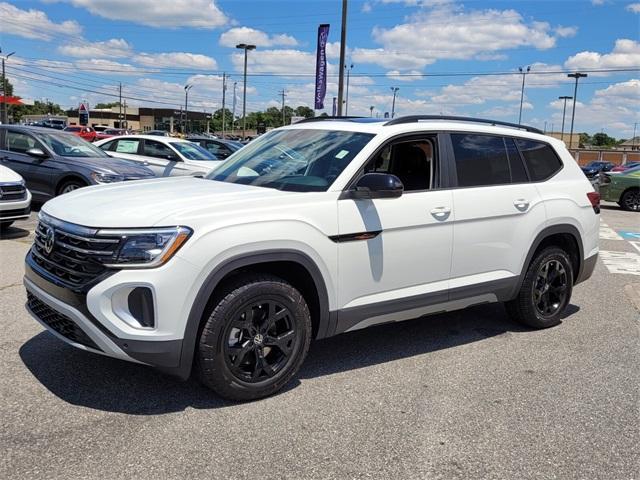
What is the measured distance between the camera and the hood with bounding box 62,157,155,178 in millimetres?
10484

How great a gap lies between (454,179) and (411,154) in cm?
40

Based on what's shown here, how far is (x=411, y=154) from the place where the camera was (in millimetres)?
4703

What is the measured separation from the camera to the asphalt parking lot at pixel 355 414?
3.02m

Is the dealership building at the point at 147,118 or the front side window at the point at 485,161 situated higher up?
the dealership building at the point at 147,118

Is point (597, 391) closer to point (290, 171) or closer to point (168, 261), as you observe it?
point (290, 171)

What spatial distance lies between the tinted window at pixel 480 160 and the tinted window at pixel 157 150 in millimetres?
9377

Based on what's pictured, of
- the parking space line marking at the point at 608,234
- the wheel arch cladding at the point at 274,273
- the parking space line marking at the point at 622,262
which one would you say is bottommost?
the parking space line marking at the point at 622,262

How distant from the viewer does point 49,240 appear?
143 inches

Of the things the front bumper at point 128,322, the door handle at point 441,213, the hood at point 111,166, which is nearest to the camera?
the front bumper at point 128,322

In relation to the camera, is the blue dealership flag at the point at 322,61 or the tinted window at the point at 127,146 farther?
the blue dealership flag at the point at 322,61

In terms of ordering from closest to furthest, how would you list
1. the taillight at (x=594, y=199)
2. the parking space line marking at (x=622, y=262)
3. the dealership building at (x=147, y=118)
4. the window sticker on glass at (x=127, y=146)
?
the taillight at (x=594, y=199) < the parking space line marking at (x=622, y=262) < the window sticker on glass at (x=127, y=146) < the dealership building at (x=147, y=118)

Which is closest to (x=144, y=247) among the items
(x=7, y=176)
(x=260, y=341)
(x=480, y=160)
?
(x=260, y=341)

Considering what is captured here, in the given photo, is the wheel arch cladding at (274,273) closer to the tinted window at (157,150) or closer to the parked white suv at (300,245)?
the parked white suv at (300,245)

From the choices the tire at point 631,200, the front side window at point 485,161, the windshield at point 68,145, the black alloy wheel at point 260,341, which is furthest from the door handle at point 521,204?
the tire at point 631,200
